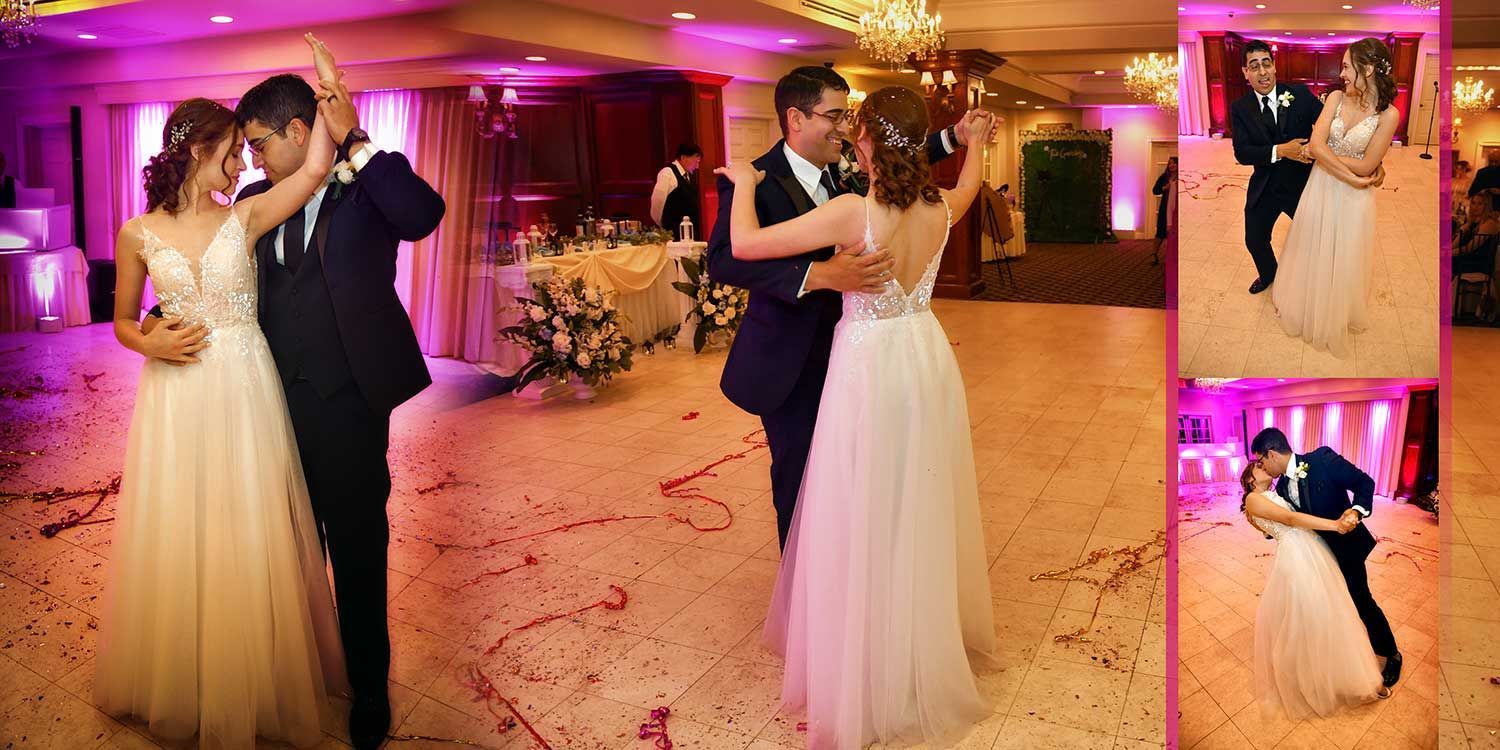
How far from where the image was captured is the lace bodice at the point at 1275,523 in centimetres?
131

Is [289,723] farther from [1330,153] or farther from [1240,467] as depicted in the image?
[1330,153]

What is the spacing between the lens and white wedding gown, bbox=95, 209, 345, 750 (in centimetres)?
254

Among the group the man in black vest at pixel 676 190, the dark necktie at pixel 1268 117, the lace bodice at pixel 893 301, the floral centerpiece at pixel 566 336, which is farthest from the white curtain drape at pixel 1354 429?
the man in black vest at pixel 676 190

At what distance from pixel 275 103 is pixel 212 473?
35.4 inches

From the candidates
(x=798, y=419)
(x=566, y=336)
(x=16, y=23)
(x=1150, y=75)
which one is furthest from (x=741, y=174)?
(x=1150, y=75)

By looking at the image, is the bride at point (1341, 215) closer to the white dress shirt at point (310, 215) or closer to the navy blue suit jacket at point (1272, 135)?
the navy blue suit jacket at point (1272, 135)

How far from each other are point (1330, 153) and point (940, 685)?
1.81m

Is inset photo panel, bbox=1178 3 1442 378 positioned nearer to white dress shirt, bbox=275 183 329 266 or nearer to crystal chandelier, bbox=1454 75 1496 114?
crystal chandelier, bbox=1454 75 1496 114

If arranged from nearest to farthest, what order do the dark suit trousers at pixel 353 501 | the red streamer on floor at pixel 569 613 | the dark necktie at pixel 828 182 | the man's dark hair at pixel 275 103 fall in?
the man's dark hair at pixel 275 103 → the dark suit trousers at pixel 353 501 → the dark necktie at pixel 828 182 → the red streamer on floor at pixel 569 613

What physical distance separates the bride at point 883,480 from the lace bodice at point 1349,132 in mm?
1369

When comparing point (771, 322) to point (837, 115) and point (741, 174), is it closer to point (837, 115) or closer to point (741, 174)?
point (741, 174)

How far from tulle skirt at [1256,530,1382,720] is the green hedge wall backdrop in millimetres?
20862

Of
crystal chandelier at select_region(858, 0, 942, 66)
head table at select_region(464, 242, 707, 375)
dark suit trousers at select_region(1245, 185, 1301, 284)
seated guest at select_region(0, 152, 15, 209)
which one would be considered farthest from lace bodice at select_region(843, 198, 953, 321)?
crystal chandelier at select_region(858, 0, 942, 66)

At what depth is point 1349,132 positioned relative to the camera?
3.67 ft
